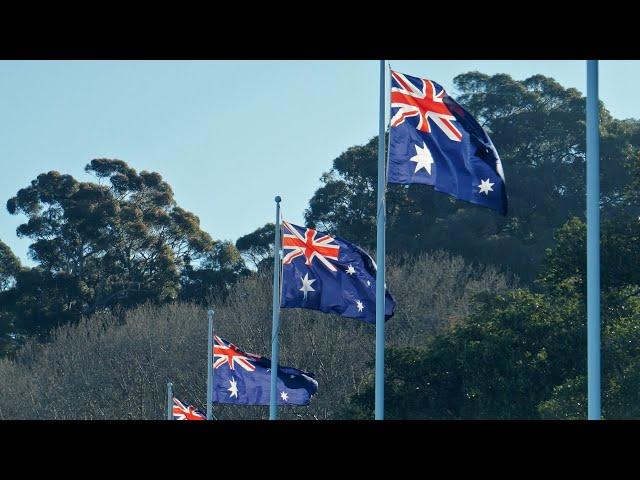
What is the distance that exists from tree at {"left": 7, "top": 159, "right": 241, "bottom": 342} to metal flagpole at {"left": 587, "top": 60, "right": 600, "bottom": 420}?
51314 millimetres

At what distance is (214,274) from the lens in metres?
64.8

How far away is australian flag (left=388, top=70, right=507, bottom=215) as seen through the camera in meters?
14.3

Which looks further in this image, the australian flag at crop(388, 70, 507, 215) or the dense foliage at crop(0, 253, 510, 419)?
the dense foliage at crop(0, 253, 510, 419)

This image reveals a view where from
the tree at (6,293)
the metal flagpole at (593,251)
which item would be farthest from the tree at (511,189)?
the metal flagpole at (593,251)

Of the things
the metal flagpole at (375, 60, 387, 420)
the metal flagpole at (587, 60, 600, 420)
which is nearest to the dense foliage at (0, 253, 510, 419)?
the metal flagpole at (375, 60, 387, 420)

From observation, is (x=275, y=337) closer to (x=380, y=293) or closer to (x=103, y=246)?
(x=380, y=293)

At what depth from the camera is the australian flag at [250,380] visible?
2236 cm

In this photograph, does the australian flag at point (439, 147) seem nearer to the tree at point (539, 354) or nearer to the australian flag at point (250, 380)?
the australian flag at point (250, 380)

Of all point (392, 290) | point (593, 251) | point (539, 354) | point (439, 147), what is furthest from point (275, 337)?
point (392, 290)

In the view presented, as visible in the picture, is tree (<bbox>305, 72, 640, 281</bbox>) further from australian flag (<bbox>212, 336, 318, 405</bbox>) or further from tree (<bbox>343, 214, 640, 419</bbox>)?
australian flag (<bbox>212, 336, 318, 405</bbox>)

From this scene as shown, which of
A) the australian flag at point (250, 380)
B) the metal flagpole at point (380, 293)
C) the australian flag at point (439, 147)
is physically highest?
the australian flag at point (439, 147)

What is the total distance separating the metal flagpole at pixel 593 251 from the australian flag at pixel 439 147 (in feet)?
5.70
